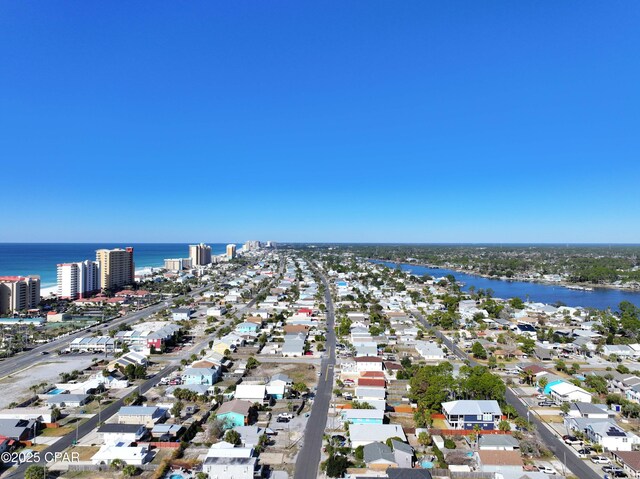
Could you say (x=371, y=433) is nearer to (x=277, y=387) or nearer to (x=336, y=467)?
(x=336, y=467)

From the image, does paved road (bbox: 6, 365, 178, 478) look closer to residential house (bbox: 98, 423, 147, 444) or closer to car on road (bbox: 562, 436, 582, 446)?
residential house (bbox: 98, 423, 147, 444)

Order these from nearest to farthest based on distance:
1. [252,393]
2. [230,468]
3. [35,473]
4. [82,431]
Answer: [35,473] < [230,468] < [82,431] < [252,393]

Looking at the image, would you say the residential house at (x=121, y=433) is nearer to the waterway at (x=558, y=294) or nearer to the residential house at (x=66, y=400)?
the residential house at (x=66, y=400)

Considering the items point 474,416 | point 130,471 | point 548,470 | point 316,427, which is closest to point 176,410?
point 130,471

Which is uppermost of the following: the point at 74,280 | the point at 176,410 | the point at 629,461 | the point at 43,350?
the point at 74,280

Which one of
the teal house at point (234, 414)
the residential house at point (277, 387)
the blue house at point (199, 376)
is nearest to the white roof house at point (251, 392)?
the residential house at point (277, 387)
